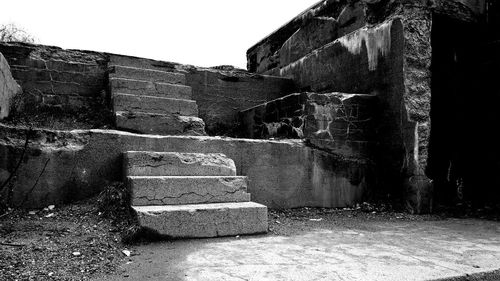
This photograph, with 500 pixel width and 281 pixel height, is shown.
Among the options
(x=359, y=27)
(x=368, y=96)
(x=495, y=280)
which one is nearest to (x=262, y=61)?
(x=359, y=27)

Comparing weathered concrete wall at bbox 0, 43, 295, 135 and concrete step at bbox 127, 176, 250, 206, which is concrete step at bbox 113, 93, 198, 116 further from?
concrete step at bbox 127, 176, 250, 206

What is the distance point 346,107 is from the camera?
4.99 m

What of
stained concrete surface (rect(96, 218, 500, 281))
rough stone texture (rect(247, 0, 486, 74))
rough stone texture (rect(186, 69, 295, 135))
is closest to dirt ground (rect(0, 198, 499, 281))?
stained concrete surface (rect(96, 218, 500, 281))

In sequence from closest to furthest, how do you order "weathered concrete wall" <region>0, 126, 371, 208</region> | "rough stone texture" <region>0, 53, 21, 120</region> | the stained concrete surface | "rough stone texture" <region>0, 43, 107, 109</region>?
1. the stained concrete surface
2. "weathered concrete wall" <region>0, 126, 371, 208</region>
3. "rough stone texture" <region>0, 53, 21, 120</region>
4. "rough stone texture" <region>0, 43, 107, 109</region>

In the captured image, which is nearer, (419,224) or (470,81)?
(419,224)

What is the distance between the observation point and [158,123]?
444 centimetres

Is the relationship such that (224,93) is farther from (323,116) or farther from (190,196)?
(190,196)

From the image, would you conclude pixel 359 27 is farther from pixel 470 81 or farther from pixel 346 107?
pixel 470 81

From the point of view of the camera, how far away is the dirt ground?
7.15 ft

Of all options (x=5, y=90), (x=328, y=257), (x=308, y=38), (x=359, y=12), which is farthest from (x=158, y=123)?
(x=308, y=38)

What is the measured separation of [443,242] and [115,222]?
2.76 meters

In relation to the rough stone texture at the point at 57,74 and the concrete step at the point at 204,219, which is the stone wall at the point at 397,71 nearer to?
the concrete step at the point at 204,219

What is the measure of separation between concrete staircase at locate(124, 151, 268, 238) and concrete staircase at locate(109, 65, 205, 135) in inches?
33.9

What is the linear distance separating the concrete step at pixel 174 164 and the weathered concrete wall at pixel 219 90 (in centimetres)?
215
